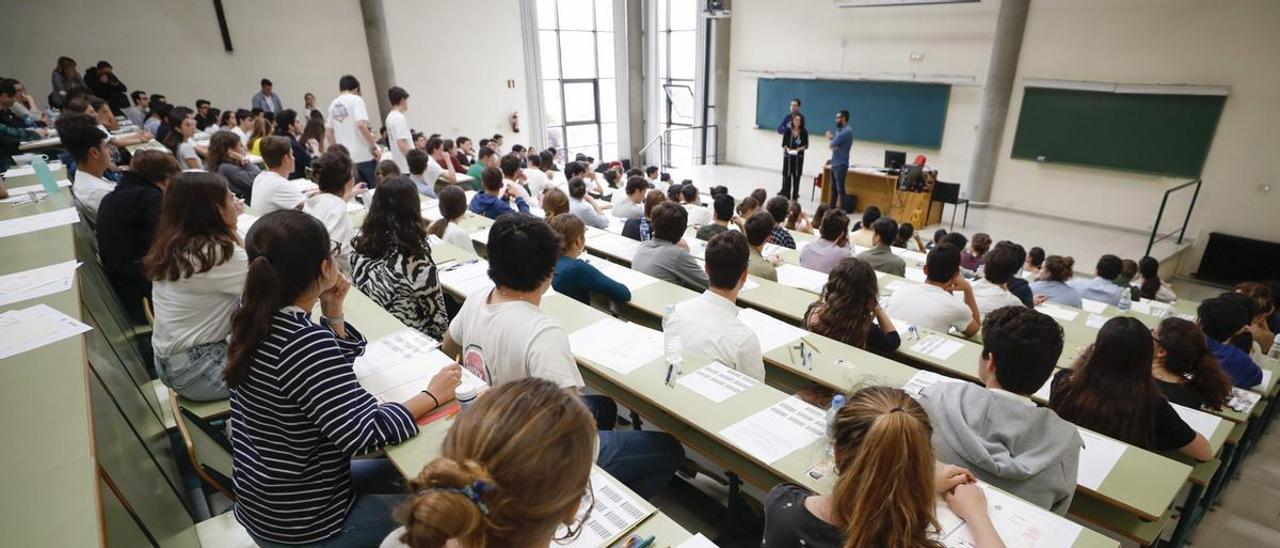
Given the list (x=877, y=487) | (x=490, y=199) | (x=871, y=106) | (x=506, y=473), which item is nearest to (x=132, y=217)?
(x=490, y=199)

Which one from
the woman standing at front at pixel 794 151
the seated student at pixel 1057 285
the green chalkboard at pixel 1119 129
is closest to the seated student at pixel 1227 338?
the seated student at pixel 1057 285

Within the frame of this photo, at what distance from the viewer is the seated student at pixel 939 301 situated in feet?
11.3

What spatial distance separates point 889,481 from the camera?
125 centimetres

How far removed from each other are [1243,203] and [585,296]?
9.15 metres

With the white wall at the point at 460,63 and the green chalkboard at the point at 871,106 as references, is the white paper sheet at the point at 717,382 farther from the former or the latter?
the white wall at the point at 460,63

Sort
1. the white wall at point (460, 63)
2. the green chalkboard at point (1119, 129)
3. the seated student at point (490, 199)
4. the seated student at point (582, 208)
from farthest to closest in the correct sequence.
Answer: the white wall at point (460, 63)
the green chalkboard at point (1119, 129)
the seated student at point (582, 208)
the seated student at point (490, 199)

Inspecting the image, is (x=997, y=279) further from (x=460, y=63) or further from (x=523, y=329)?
(x=460, y=63)

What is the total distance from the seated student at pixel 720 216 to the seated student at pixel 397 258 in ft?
8.29

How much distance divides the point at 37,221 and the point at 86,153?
18.5 inches

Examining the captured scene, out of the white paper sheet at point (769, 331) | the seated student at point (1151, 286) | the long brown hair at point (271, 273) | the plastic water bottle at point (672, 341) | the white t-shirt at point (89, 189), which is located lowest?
the seated student at point (1151, 286)

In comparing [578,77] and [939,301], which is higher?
[578,77]

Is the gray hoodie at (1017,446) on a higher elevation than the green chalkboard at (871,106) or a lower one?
lower

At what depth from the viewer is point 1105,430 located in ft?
7.77

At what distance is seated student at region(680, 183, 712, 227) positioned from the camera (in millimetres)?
6309
